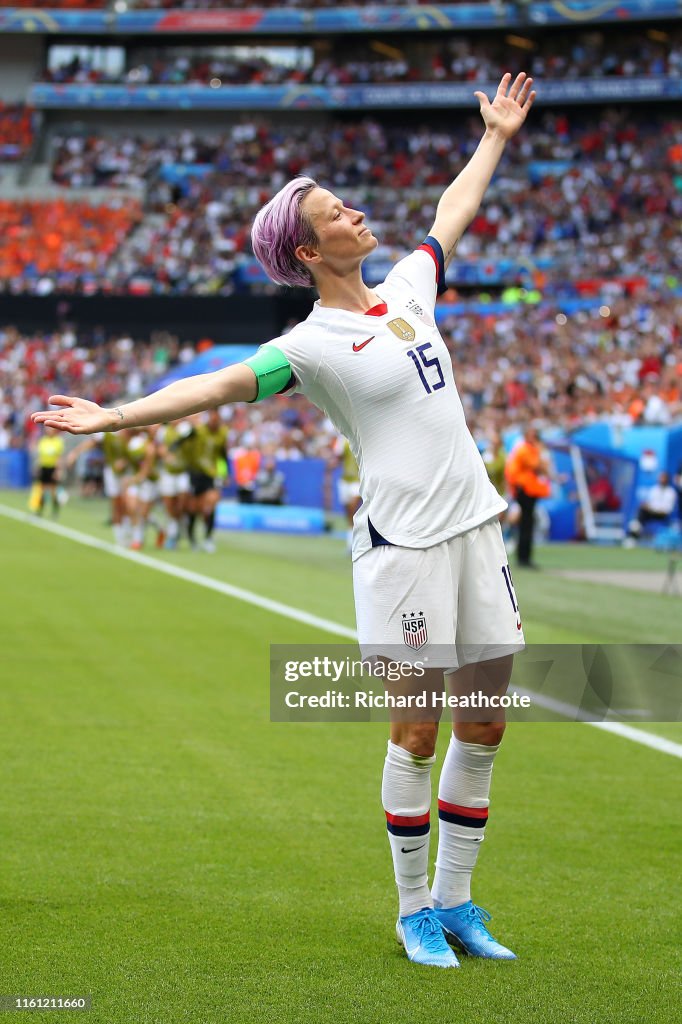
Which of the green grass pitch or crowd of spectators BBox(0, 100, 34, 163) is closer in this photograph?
the green grass pitch

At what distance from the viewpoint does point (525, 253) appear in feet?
148

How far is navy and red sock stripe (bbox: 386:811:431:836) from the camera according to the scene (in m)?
4.15

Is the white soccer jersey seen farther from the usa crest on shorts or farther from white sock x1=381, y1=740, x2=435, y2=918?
white sock x1=381, y1=740, x2=435, y2=918

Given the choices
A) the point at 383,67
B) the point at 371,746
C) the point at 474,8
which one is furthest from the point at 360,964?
the point at 383,67

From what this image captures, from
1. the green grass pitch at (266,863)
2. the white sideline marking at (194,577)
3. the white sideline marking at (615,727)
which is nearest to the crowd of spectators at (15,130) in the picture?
the white sideline marking at (194,577)

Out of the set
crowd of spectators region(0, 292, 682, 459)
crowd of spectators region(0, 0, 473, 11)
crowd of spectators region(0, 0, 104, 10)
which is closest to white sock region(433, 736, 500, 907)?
crowd of spectators region(0, 292, 682, 459)

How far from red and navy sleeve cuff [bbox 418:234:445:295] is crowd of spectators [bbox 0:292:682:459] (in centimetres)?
1686

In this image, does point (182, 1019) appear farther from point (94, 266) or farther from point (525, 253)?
point (94, 266)

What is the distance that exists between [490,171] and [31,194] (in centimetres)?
5185

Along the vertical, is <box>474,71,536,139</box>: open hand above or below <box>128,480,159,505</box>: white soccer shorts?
above

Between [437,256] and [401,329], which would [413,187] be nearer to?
[437,256]

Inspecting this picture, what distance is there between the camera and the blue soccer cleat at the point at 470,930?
418 centimetres

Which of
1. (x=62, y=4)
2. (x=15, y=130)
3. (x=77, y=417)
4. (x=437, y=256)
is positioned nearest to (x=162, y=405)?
(x=77, y=417)

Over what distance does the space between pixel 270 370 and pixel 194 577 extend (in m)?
13.2
